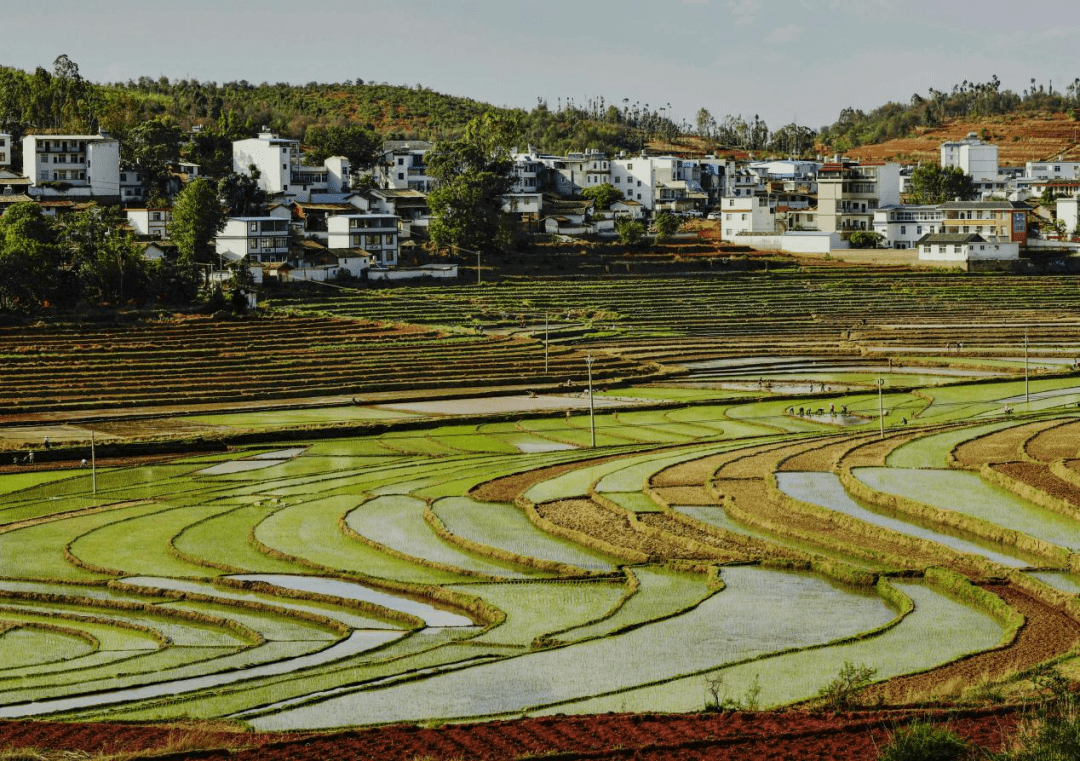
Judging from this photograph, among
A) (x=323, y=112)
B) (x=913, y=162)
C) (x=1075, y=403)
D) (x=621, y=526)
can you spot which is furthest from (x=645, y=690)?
(x=323, y=112)

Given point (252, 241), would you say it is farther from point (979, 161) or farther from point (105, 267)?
point (979, 161)

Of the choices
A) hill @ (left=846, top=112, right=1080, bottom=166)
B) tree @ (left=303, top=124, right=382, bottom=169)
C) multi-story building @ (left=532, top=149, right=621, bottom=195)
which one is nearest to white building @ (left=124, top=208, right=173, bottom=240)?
tree @ (left=303, top=124, right=382, bottom=169)

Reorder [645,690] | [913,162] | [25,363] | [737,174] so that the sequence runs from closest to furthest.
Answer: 1. [645,690]
2. [25,363]
3. [737,174]
4. [913,162]

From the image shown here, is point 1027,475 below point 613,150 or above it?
below

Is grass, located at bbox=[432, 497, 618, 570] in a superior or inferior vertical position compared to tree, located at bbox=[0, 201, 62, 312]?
inferior

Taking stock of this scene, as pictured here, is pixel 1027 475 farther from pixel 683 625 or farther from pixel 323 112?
pixel 323 112

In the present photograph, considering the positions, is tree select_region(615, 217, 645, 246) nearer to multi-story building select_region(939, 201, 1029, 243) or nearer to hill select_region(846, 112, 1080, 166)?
multi-story building select_region(939, 201, 1029, 243)
